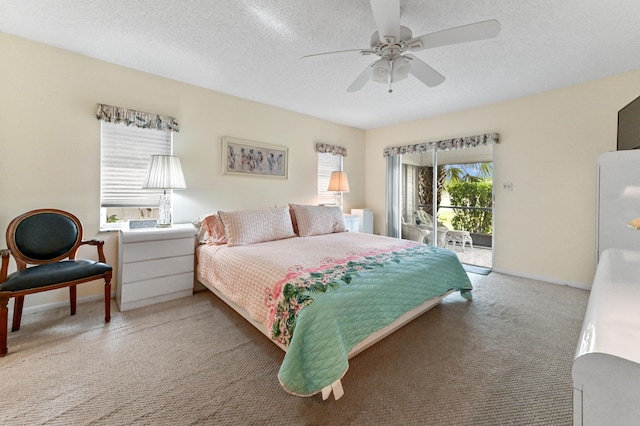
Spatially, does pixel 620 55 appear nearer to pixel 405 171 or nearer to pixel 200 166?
pixel 405 171

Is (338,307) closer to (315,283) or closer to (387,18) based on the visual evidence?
(315,283)

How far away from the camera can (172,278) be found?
2.80 meters

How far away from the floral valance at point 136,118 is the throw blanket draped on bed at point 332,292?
1.59m

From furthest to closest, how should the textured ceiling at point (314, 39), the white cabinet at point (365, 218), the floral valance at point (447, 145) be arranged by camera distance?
the white cabinet at point (365, 218) → the floral valance at point (447, 145) → the textured ceiling at point (314, 39)

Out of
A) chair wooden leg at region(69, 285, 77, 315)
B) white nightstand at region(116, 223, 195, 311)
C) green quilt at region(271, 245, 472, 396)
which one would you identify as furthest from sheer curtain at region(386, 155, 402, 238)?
chair wooden leg at region(69, 285, 77, 315)

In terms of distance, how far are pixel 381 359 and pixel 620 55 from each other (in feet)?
11.7

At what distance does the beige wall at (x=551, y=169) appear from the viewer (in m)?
3.11

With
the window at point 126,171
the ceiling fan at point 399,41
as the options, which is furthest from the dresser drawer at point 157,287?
the ceiling fan at point 399,41

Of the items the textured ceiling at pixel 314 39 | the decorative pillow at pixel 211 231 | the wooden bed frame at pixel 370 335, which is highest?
the textured ceiling at pixel 314 39

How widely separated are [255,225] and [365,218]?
2639mm

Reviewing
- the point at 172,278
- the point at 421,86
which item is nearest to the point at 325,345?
the point at 172,278

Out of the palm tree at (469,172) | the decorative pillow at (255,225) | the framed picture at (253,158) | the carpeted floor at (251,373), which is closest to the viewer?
the carpeted floor at (251,373)

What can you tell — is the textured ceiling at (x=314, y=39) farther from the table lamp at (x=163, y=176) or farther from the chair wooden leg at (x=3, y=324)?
the chair wooden leg at (x=3, y=324)

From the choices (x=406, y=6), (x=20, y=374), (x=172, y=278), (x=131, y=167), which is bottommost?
(x=20, y=374)
